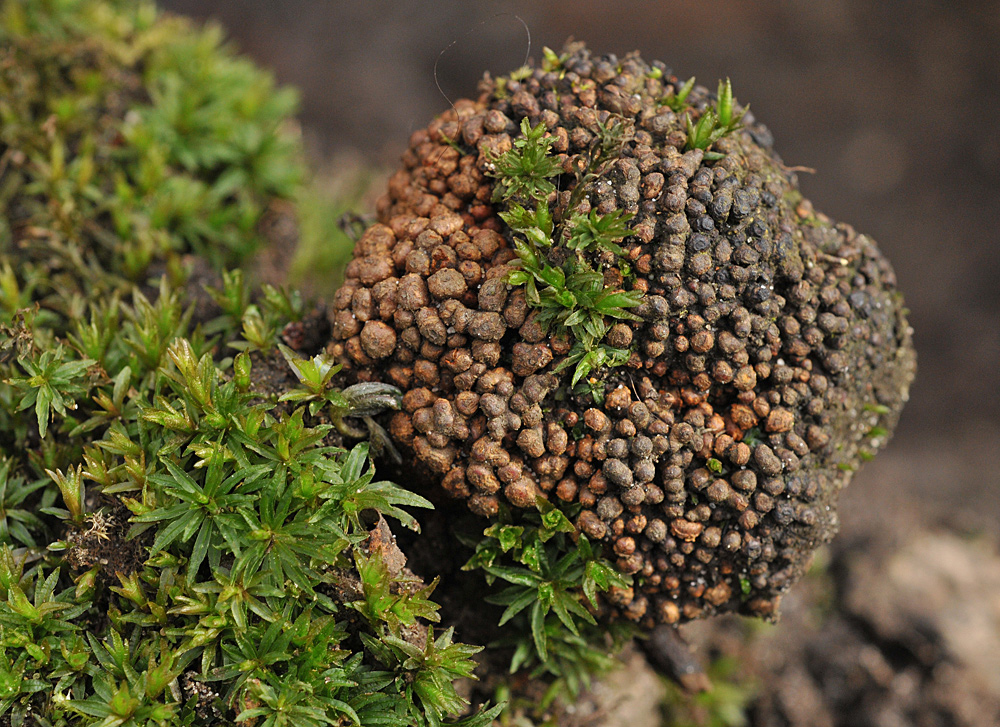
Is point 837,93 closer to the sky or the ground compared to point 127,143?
closer to the sky

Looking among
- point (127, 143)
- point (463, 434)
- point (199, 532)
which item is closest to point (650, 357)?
point (463, 434)

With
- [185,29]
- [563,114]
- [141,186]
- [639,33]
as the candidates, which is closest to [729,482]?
[563,114]

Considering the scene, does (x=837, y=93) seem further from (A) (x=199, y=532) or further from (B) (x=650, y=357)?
(A) (x=199, y=532)

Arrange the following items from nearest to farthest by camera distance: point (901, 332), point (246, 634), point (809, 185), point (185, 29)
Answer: point (246, 634) < point (901, 332) < point (185, 29) < point (809, 185)

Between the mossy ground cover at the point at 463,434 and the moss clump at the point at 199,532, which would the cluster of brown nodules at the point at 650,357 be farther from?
the moss clump at the point at 199,532

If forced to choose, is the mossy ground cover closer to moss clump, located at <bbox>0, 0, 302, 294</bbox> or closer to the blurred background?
moss clump, located at <bbox>0, 0, 302, 294</bbox>

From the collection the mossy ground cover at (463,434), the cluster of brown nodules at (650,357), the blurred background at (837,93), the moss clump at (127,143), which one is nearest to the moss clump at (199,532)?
the mossy ground cover at (463,434)

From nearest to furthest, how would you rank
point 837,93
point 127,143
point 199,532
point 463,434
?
point 199,532, point 463,434, point 127,143, point 837,93

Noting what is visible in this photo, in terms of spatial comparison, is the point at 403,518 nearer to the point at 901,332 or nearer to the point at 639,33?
the point at 901,332
